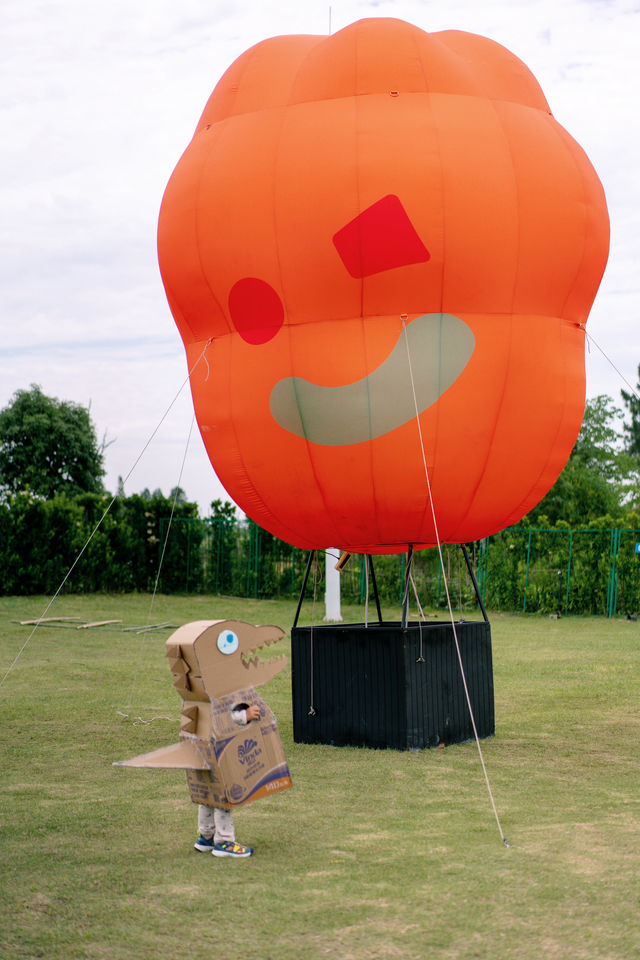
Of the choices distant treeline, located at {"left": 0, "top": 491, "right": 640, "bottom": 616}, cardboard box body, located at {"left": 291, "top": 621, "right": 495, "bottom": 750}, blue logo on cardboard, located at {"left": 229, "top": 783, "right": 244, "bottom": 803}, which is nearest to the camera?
blue logo on cardboard, located at {"left": 229, "top": 783, "right": 244, "bottom": 803}

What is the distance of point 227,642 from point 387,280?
328 cm

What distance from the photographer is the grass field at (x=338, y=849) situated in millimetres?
4586

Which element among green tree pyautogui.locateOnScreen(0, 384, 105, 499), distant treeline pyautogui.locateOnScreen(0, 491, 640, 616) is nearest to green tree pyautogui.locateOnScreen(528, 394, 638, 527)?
distant treeline pyautogui.locateOnScreen(0, 491, 640, 616)

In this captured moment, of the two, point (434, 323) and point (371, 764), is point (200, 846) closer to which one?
point (371, 764)

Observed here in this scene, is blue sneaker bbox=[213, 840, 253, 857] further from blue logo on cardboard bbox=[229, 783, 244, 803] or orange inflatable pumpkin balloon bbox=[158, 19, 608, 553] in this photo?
orange inflatable pumpkin balloon bbox=[158, 19, 608, 553]

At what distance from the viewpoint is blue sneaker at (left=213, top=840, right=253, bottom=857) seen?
5.75 metres

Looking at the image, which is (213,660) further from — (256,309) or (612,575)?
(612,575)

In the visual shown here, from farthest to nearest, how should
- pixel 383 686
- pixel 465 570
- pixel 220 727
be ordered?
pixel 465 570
pixel 383 686
pixel 220 727

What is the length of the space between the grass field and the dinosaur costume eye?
111cm

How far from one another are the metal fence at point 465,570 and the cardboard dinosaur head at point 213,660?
13.9 metres

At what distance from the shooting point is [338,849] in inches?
232

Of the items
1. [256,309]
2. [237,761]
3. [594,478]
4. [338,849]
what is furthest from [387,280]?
[594,478]

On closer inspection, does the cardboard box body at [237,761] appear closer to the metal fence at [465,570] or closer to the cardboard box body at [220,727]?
the cardboard box body at [220,727]

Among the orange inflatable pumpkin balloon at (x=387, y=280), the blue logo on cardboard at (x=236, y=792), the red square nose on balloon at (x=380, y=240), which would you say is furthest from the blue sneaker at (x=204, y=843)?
the red square nose on balloon at (x=380, y=240)
